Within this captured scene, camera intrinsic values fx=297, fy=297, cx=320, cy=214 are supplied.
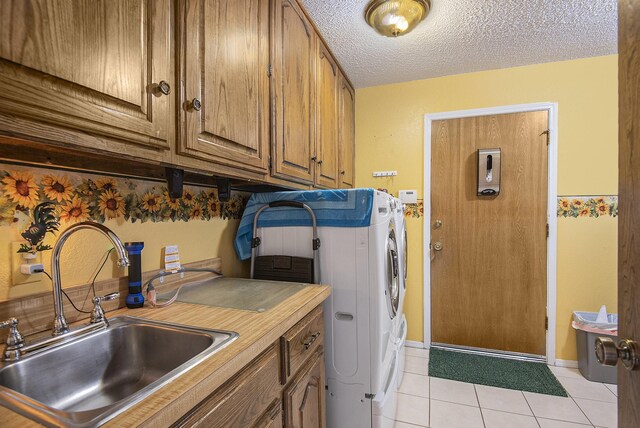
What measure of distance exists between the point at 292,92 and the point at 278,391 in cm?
133

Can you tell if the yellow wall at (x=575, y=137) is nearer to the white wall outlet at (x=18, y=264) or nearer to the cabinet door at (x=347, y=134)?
the cabinet door at (x=347, y=134)

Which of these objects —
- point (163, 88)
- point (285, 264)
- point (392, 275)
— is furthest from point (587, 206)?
point (163, 88)

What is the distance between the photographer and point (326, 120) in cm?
206

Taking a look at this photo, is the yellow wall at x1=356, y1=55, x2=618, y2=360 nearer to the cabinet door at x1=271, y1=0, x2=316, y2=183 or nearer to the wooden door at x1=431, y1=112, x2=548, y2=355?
the wooden door at x1=431, y1=112, x2=548, y2=355

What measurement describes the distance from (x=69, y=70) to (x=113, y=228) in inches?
23.8

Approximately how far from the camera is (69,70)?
61cm

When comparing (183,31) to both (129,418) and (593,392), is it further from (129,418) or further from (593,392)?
(593,392)

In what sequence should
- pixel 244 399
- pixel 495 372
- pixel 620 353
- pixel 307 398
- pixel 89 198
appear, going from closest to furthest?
pixel 620 353
pixel 244 399
pixel 89 198
pixel 307 398
pixel 495 372

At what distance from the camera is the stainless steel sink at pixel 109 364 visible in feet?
2.22

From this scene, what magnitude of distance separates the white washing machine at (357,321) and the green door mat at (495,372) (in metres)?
1.09

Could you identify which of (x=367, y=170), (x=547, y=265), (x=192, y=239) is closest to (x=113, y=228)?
(x=192, y=239)

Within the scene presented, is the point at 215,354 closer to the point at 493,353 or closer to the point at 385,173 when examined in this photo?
the point at 385,173

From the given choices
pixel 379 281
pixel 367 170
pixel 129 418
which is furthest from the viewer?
pixel 367 170

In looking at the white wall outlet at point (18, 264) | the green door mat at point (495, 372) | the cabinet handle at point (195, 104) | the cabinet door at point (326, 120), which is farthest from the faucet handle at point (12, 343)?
the green door mat at point (495, 372)
